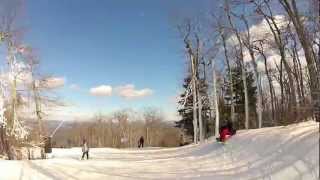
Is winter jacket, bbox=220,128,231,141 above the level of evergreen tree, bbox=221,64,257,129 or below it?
below

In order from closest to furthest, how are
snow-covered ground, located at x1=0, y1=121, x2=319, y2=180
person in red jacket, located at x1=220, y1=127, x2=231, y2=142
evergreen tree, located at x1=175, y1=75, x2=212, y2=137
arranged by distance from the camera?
snow-covered ground, located at x1=0, y1=121, x2=319, y2=180
person in red jacket, located at x1=220, y1=127, x2=231, y2=142
evergreen tree, located at x1=175, y1=75, x2=212, y2=137

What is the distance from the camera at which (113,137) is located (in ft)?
289

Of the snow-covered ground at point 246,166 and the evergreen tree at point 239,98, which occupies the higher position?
the evergreen tree at point 239,98

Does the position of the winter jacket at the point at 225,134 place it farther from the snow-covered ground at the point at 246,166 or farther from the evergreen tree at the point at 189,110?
the evergreen tree at the point at 189,110

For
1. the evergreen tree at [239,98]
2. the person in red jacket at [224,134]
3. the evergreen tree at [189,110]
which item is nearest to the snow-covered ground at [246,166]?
the person in red jacket at [224,134]

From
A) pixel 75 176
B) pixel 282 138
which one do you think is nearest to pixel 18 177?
pixel 75 176

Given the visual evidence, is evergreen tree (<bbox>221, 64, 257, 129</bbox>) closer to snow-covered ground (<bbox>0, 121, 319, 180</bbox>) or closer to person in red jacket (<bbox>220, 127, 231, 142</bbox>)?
person in red jacket (<bbox>220, 127, 231, 142</bbox>)

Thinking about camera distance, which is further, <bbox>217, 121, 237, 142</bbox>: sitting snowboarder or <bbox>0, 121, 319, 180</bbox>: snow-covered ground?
<bbox>217, 121, 237, 142</bbox>: sitting snowboarder

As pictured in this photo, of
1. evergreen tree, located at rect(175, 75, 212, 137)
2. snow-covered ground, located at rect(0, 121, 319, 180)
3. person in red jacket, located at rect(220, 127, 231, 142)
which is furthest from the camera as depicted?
evergreen tree, located at rect(175, 75, 212, 137)

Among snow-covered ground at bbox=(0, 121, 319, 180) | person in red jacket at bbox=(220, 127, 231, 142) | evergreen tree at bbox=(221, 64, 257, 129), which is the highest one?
evergreen tree at bbox=(221, 64, 257, 129)

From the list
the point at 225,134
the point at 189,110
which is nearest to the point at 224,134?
the point at 225,134

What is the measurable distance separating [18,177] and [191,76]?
30.6 m

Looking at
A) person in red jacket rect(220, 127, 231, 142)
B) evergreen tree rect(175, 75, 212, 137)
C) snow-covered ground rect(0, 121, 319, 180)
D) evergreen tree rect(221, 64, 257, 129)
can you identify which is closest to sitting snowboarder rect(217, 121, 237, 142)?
person in red jacket rect(220, 127, 231, 142)

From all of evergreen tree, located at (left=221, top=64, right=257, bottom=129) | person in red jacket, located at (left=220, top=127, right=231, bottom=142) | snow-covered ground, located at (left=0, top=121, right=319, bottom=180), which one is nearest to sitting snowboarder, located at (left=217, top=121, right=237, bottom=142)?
person in red jacket, located at (left=220, top=127, right=231, bottom=142)
